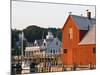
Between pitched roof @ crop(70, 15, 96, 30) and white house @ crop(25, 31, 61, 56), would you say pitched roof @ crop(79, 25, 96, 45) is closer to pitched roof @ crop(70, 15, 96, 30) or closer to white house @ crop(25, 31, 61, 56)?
pitched roof @ crop(70, 15, 96, 30)

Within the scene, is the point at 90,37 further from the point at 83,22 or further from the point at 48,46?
the point at 48,46

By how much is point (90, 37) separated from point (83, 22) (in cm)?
19

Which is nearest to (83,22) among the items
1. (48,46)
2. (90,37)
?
(90,37)

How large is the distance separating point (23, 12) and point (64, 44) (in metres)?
0.56

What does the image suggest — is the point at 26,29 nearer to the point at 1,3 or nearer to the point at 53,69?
the point at 1,3

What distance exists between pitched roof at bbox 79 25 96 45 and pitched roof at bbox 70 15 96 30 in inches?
2.2

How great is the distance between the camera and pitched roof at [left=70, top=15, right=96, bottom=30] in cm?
256

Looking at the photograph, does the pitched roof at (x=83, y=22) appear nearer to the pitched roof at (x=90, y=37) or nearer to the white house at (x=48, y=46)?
the pitched roof at (x=90, y=37)

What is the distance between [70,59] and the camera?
2.52 meters

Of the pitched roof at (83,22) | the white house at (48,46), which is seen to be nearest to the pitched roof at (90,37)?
the pitched roof at (83,22)

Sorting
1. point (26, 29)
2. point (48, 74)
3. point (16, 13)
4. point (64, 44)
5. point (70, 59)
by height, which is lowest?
point (48, 74)

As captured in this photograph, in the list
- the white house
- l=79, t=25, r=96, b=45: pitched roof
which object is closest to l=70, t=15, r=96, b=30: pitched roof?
l=79, t=25, r=96, b=45: pitched roof
